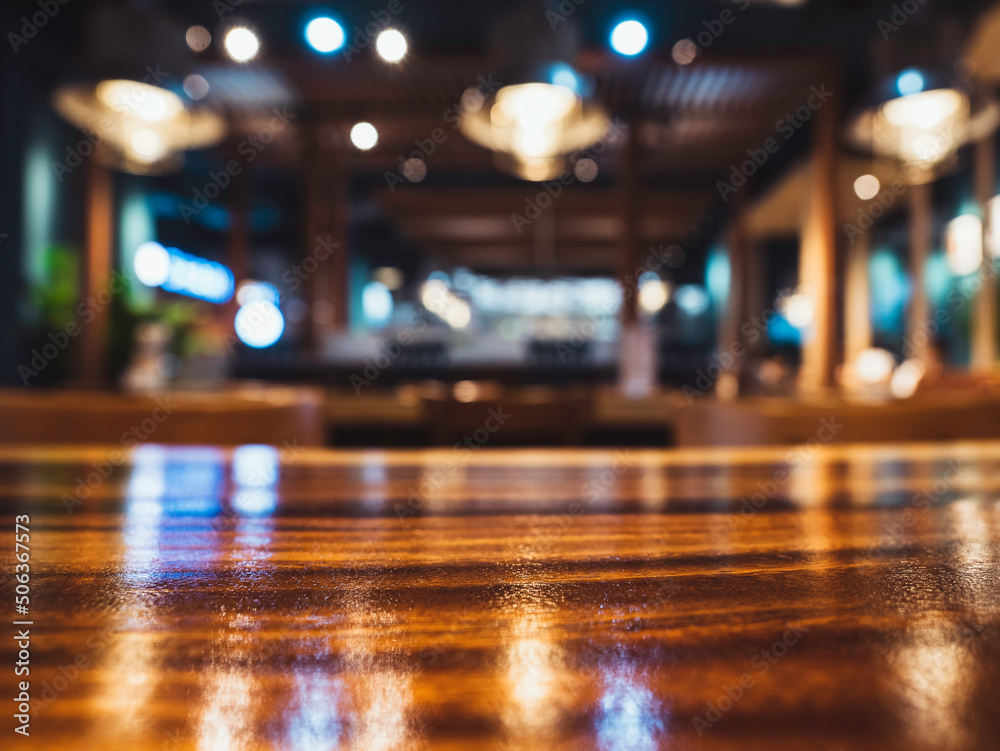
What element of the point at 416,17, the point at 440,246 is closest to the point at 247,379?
the point at 416,17

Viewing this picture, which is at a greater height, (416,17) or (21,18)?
(21,18)

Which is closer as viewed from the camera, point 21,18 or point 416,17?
point 416,17

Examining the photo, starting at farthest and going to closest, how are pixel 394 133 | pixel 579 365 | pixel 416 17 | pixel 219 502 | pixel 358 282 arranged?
pixel 358 282
pixel 394 133
pixel 579 365
pixel 416 17
pixel 219 502

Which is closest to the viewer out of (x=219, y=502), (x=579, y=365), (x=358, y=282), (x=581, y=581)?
(x=581, y=581)

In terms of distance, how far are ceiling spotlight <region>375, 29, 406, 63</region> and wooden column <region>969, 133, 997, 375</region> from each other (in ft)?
25.1

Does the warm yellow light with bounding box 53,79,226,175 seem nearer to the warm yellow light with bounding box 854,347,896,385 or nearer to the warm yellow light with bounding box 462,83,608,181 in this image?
the warm yellow light with bounding box 462,83,608,181

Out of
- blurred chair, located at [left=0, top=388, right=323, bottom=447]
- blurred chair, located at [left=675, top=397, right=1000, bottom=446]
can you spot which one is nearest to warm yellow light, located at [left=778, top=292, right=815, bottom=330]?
blurred chair, located at [left=675, top=397, right=1000, bottom=446]

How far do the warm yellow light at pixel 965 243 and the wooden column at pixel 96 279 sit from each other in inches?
395

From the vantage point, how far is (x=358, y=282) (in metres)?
16.6

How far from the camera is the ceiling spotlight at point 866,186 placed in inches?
365

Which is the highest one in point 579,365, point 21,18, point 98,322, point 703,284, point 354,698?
point 21,18

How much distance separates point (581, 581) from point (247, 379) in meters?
7.29

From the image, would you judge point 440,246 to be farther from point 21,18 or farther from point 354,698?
point 354,698

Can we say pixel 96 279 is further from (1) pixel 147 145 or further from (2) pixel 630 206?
(2) pixel 630 206
